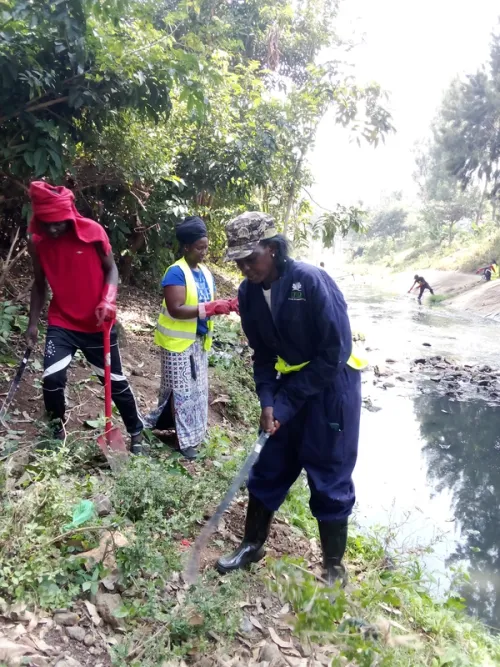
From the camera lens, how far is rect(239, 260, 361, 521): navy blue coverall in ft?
7.86

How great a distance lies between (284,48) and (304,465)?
38.2 feet

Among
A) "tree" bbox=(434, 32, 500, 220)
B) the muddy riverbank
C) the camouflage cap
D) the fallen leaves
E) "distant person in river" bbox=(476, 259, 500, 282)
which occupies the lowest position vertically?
the muddy riverbank

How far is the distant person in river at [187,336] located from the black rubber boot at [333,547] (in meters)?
1.40

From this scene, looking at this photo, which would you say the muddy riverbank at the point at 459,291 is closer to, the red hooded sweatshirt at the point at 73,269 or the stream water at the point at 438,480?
the stream water at the point at 438,480

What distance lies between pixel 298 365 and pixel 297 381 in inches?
4.7

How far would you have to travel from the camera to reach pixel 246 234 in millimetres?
2297

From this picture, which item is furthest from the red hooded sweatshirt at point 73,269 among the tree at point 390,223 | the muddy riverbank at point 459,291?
the tree at point 390,223

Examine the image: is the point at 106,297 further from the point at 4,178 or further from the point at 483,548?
the point at 483,548

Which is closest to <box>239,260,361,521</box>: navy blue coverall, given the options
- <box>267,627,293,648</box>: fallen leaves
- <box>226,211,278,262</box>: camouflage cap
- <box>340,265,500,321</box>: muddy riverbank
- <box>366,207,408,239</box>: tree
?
<box>226,211,278,262</box>: camouflage cap

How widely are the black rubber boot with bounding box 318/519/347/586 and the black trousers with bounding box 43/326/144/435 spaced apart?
148 cm

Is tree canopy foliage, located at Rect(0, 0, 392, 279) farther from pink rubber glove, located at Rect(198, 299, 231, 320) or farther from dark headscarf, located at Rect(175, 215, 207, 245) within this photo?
pink rubber glove, located at Rect(198, 299, 231, 320)

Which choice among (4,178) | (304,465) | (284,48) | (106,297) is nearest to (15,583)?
(304,465)

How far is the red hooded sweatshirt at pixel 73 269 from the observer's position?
10.2 feet

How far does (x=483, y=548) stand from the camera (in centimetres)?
445
